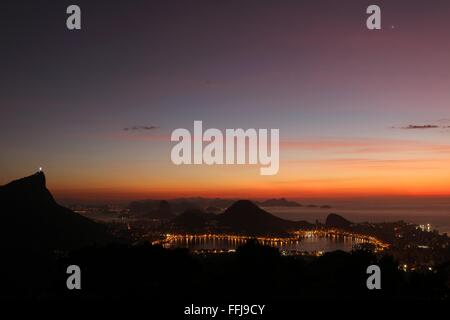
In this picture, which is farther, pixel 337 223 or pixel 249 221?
pixel 337 223

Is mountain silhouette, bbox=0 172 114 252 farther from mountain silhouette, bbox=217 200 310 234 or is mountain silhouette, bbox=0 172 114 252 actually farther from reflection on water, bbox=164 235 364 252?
mountain silhouette, bbox=217 200 310 234

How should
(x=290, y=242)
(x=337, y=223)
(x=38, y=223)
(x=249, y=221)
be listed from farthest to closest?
(x=337, y=223)
(x=249, y=221)
(x=290, y=242)
(x=38, y=223)

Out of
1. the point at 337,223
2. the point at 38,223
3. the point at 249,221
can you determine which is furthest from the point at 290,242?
the point at 38,223

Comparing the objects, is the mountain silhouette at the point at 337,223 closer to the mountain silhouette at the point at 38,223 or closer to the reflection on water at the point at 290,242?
the reflection on water at the point at 290,242

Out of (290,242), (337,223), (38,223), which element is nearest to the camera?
(38,223)

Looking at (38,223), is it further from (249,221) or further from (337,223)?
(337,223)
